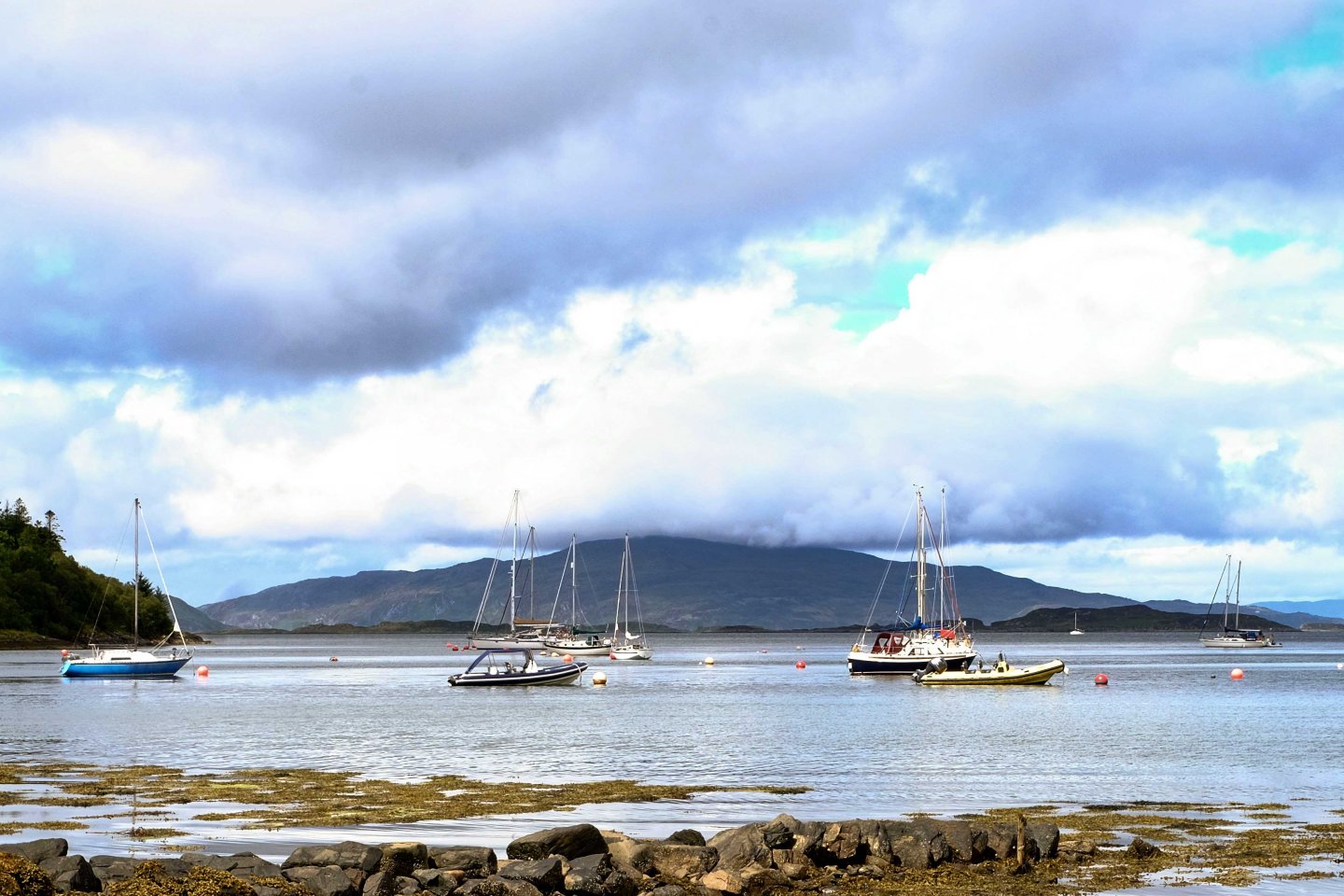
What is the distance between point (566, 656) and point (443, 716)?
378 ft

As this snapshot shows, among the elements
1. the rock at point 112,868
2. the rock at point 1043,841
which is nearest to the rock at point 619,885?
the rock at point 112,868

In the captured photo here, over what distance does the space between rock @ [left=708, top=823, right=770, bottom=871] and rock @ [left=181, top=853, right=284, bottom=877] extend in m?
8.59

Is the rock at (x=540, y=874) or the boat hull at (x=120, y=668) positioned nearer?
the rock at (x=540, y=874)

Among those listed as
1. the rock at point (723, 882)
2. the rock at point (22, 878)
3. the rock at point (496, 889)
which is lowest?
the rock at point (723, 882)

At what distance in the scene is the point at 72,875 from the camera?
24.3 meters

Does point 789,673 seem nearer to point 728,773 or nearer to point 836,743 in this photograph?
point 836,743

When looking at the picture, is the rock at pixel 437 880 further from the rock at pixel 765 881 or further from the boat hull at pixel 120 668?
the boat hull at pixel 120 668

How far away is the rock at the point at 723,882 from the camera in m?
27.1

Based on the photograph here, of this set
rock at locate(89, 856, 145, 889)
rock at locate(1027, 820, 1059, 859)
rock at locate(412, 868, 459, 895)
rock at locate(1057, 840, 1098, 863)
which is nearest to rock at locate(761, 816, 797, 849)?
rock at locate(1027, 820, 1059, 859)

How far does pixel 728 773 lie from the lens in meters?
50.9

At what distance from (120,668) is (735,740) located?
89887 mm

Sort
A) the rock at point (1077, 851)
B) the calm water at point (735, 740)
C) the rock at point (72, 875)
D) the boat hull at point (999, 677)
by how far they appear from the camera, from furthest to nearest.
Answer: the boat hull at point (999, 677) → the calm water at point (735, 740) → the rock at point (1077, 851) → the rock at point (72, 875)

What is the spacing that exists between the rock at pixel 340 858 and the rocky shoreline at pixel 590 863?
0.10 ft

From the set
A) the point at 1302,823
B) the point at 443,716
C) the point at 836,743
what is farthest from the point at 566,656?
the point at 1302,823
